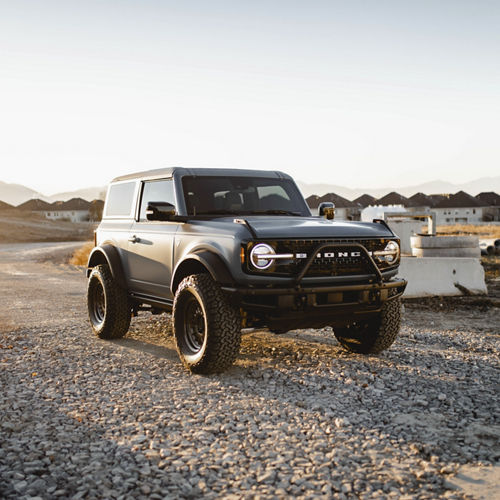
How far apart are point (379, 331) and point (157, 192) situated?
3.10 m

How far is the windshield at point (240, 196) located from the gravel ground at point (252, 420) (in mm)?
1701

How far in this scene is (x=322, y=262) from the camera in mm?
5648

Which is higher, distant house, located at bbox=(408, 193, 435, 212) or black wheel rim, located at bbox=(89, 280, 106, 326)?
distant house, located at bbox=(408, 193, 435, 212)

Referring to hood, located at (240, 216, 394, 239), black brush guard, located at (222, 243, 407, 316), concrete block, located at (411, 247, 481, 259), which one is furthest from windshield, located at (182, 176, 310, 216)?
concrete block, located at (411, 247, 481, 259)

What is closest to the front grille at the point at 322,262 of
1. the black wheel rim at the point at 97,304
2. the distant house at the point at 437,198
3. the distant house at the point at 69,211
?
the black wheel rim at the point at 97,304

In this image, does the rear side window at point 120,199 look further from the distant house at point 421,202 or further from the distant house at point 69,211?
the distant house at point 69,211

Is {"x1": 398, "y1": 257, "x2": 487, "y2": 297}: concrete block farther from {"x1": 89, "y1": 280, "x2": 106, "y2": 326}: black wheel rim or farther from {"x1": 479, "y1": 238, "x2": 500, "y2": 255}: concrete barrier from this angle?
{"x1": 479, "y1": 238, "x2": 500, "y2": 255}: concrete barrier

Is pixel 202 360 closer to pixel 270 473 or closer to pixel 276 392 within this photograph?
pixel 276 392

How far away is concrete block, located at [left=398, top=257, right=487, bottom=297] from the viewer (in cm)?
1182

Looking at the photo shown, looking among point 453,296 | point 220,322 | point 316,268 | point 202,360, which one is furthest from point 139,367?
point 453,296

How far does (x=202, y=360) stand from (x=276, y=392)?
87 cm

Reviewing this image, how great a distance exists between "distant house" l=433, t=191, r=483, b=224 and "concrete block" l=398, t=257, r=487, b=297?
95.7 m

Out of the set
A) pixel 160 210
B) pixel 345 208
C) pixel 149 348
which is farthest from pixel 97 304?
pixel 345 208

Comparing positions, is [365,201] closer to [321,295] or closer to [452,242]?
[452,242]
